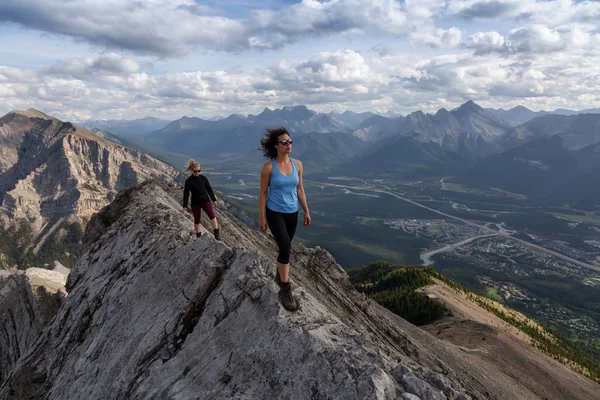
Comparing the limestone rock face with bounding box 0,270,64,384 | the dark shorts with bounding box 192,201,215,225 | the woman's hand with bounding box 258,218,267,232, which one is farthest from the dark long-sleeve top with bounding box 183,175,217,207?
the limestone rock face with bounding box 0,270,64,384

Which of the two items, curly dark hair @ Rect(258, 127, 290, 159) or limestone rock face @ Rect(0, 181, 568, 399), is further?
curly dark hair @ Rect(258, 127, 290, 159)

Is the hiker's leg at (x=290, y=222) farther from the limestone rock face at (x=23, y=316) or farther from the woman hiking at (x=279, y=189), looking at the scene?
the limestone rock face at (x=23, y=316)

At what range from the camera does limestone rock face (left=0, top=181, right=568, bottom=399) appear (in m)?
11.5

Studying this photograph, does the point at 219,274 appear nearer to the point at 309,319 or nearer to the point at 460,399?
the point at 309,319

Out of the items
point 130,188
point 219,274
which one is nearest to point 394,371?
point 219,274

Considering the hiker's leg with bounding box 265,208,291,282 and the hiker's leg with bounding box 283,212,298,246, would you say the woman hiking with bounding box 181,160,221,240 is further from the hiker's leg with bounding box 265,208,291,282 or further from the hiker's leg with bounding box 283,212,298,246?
the hiker's leg with bounding box 265,208,291,282

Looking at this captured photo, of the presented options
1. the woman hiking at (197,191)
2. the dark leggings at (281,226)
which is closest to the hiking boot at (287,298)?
the dark leggings at (281,226)

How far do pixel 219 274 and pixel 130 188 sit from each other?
25.1 meters

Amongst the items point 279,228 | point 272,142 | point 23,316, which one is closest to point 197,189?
point 272,142

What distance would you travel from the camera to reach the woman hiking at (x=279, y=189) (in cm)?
1252

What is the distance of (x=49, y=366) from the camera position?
22.3 m

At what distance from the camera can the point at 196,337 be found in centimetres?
1502

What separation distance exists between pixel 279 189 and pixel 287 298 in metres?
4.47

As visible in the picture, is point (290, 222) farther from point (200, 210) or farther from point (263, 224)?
point (200, 210)
